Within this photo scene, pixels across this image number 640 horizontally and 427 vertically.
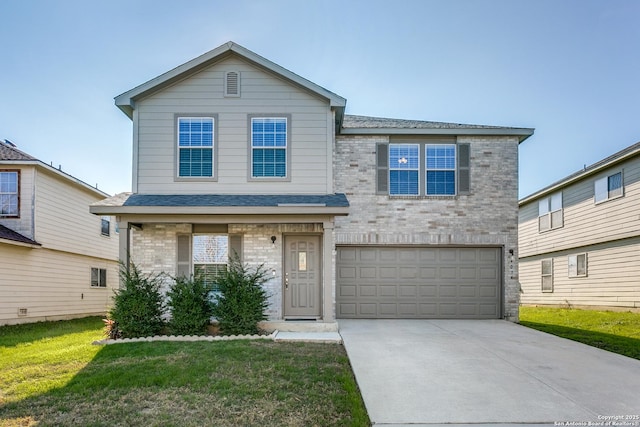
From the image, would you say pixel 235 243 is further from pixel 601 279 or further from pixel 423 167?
pixel 601 279

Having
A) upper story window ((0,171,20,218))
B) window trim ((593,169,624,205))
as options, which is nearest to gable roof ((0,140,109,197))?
upper story window ((0,171,20,218))

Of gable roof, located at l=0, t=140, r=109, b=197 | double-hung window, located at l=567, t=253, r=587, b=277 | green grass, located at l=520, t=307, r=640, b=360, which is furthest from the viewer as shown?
double-hung window, located at l=567, t=253, r=587, b=277

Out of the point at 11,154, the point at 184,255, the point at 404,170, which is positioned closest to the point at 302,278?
the point at 184,255

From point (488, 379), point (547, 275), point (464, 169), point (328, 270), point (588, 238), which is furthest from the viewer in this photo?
point (547, 275)

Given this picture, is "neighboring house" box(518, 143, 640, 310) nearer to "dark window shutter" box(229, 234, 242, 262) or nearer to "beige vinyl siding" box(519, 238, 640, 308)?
"beige vinyl siding" box(519, 238, 640, 308)

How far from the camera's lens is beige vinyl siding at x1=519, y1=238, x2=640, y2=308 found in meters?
14.7

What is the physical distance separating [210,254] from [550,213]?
14.5 meters

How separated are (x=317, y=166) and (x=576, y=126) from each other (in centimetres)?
1068

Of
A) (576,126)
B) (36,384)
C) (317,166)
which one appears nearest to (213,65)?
(317,166)

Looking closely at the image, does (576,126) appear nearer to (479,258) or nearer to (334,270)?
(479,258)

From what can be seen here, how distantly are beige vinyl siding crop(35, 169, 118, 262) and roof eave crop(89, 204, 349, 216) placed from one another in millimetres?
5412

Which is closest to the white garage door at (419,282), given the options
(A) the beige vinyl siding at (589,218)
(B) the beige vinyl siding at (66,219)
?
(A) the beige vinyl siding at (589,218)

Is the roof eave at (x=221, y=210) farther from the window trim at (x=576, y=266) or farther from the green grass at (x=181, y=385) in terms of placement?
the window trim at (x=576, y=266)

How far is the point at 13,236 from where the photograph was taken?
42.9 feet
